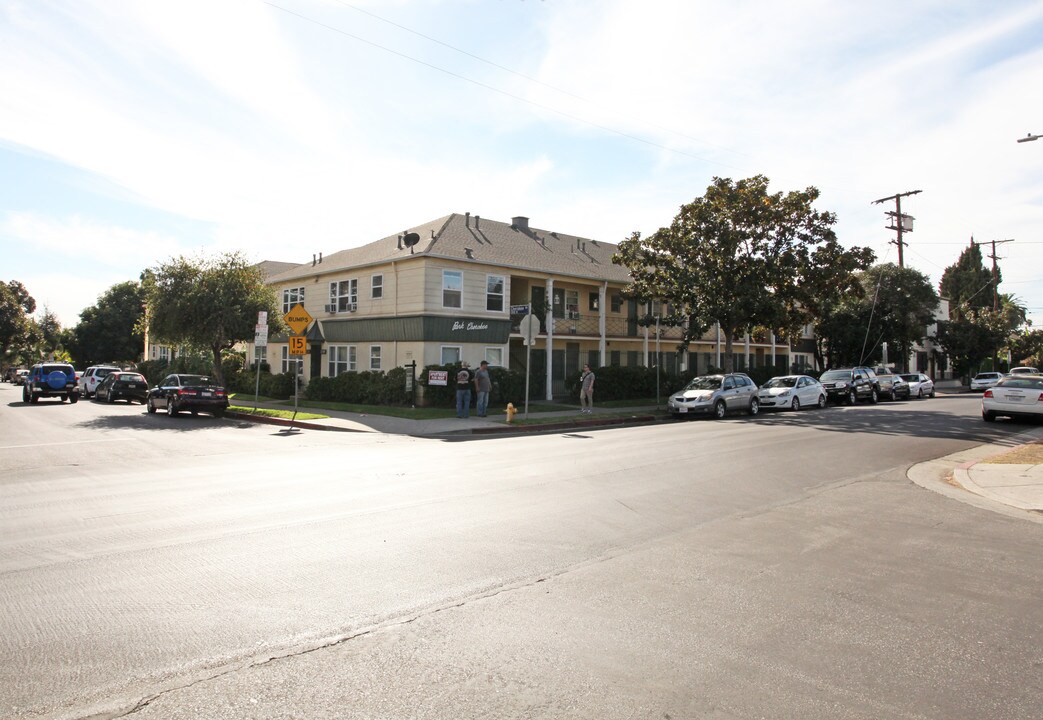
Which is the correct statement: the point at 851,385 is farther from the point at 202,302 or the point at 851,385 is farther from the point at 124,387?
the point at 124,387

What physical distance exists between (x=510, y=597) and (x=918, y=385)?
39462 mm

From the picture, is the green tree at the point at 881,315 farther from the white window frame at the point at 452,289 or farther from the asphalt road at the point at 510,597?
the asphalt road at the point at 510,597

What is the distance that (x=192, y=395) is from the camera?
76.3 ft

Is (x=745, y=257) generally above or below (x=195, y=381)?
above

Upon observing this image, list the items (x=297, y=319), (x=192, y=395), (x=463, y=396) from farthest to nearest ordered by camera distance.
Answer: (x=192, y=395) < (x=463, y=396) < (x=297, y=319)

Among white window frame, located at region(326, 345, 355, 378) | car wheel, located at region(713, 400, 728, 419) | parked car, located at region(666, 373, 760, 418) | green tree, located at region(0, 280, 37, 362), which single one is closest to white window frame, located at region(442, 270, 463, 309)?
white window frame, located at region(326, 345, 355, 378)

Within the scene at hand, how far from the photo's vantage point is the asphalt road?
11.8 feet

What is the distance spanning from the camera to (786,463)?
491 inches

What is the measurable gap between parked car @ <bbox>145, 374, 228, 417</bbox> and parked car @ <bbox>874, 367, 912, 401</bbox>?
30098mm

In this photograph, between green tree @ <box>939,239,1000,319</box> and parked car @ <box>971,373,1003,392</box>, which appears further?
green tree @ <box>939,239,1000,319</box>

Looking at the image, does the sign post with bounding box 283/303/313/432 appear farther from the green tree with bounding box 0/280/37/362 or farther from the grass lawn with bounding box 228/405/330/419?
the green tree with bounding box 0/280/37/362

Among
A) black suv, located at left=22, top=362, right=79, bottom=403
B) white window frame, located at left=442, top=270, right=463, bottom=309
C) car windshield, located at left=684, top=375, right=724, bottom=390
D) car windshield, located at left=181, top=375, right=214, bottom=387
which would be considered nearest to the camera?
car windshield, located at left=181, top=375, right=214, bottom=387

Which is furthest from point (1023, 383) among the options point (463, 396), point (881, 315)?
point (881, 315)

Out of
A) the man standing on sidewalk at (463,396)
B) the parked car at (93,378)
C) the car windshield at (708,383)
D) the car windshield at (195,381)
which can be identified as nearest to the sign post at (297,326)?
→ the car windshield at (195,381)
